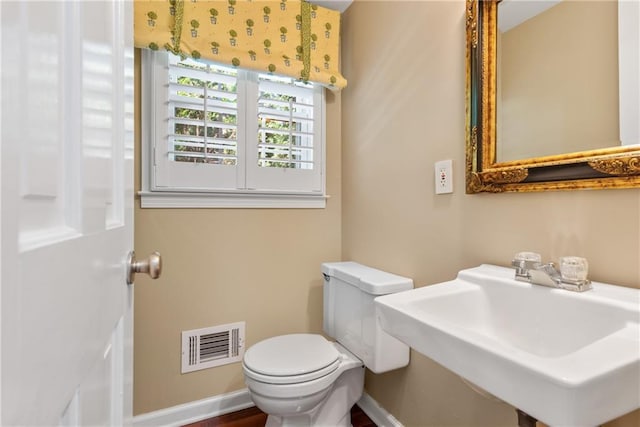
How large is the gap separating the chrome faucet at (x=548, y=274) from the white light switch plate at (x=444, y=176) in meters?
0.38

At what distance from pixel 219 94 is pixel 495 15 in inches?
48.3

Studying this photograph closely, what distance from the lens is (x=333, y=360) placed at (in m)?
1.32

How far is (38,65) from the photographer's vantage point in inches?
11.0

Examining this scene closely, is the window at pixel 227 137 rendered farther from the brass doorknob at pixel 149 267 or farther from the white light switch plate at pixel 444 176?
the brass doorknob at pixel 149 267

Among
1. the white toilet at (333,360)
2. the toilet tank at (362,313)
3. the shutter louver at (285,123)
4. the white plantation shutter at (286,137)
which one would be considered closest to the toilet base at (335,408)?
the white toilet at (333,360)

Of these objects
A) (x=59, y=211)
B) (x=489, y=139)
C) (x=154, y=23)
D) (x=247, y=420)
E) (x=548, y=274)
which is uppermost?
(x=154, y=23)

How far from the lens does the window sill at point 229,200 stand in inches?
59.9

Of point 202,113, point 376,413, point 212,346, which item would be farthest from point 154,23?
point 376,413

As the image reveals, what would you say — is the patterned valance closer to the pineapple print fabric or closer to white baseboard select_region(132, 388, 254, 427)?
the pineapple print fabric

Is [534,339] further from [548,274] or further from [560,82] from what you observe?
[560,82]

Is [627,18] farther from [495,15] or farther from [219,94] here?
[219,94]

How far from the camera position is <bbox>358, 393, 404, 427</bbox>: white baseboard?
4.93 feet

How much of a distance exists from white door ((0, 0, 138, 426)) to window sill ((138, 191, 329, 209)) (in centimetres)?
104

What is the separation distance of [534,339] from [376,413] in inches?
41.5
